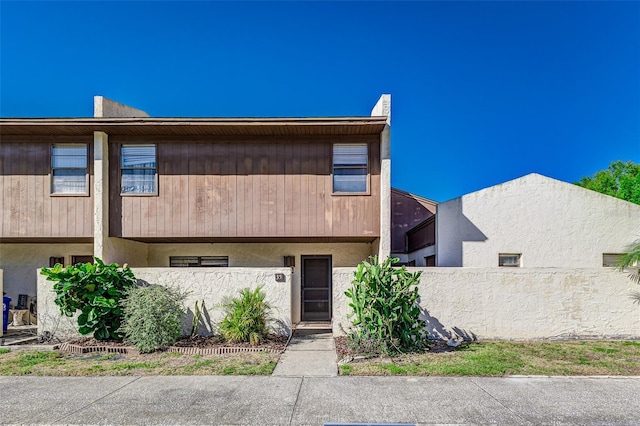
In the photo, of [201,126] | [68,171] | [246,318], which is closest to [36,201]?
[68,171]

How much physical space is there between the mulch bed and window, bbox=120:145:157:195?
4219 mm

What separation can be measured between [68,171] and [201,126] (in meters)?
4.24

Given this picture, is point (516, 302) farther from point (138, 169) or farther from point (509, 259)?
point (138, 169)

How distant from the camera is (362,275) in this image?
8.70 m

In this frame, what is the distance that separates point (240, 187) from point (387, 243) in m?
4.38

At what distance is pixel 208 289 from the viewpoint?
9.95 meters

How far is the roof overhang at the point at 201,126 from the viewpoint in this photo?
35.3ft

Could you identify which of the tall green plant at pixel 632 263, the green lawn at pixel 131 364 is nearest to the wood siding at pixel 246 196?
the green lawn at pixel 131 364

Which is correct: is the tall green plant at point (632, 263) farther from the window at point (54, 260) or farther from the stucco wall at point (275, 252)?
the window at point (54, 260)

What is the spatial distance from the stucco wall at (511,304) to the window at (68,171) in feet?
25.6

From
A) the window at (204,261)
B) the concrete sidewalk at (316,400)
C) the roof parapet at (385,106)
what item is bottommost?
the concrete sidewalk at (316,400)

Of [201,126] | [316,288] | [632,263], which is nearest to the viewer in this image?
[632,263]

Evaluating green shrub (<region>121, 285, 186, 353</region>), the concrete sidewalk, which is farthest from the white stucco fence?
the concrete sidewalk

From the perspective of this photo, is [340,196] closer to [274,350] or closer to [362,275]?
[362,275]
